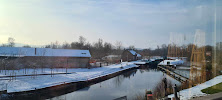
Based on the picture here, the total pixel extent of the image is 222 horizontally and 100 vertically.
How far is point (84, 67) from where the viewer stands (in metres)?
26.6

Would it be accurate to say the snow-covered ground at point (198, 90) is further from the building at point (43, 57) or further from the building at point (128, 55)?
the building at point (128, 55)

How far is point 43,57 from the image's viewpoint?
24.3 m

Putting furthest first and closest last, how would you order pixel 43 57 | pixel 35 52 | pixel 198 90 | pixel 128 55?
pixel 128 55
pixel 35 52
pixel 43 57
pixel 198 90

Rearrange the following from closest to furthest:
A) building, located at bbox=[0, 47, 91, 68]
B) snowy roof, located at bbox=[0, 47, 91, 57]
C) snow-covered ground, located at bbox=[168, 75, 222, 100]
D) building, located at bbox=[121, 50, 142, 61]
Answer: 1. snow-covered ground, located at bbox=[168, 75, 222, 100]
2. building, located at bbox=[0, 47, 91, 68]
3. snowy roof, located at bbox=[0, 47, 91, 57]
4. building, located at bbox=[121, 50, 142, 61]

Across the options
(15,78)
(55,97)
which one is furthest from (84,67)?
(55,97)

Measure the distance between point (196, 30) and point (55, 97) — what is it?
402 inches

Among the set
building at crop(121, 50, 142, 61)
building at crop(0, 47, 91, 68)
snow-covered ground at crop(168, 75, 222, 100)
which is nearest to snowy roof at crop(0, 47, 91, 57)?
building at crop(0, 47, 91, 68)

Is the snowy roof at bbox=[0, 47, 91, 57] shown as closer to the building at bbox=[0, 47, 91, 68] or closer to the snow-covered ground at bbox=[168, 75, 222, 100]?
the building at bbox=[0, 47, 91, 68]

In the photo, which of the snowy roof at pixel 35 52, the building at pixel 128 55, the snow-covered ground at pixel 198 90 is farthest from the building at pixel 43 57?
the snow-covered ground at pixel 198 90

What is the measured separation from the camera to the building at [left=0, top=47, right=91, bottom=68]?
22841 mm

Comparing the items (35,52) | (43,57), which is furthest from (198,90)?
(35,52)

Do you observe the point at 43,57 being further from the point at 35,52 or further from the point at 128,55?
the point at 128,55

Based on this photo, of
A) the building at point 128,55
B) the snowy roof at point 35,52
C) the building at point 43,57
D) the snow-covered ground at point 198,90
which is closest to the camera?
the snow-covered ground at point 198,90

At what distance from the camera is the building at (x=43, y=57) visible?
74.9ft
